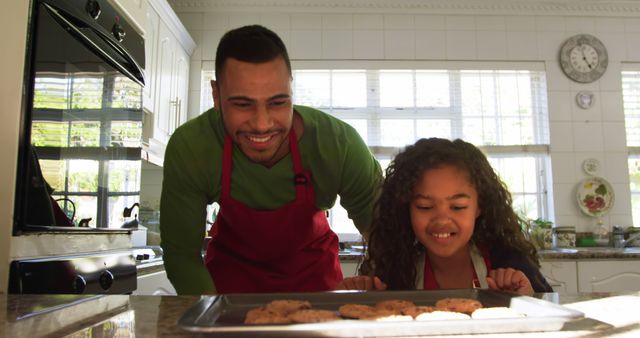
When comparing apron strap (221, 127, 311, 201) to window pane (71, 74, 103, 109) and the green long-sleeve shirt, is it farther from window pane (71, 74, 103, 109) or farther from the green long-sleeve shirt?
window pane (71, 74, 103, 109)

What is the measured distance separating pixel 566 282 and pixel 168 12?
2.63 metres

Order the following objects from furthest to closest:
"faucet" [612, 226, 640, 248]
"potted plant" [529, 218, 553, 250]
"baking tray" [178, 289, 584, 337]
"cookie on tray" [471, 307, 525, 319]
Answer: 1. "faucet" [612, 226, 640, 248]
2. "potted plant" [529, 218, 553, 250]
3. "cookie on tray" [471, 307, 525, 319]
4. "baking tray" [178, 289, 584, 337]

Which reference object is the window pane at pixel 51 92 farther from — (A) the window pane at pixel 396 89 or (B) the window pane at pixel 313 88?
(A) the window pane at pixel 396 89

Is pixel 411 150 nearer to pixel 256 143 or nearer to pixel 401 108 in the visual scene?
pixel 256 143

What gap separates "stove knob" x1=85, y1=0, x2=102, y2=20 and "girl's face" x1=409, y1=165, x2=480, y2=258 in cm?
100

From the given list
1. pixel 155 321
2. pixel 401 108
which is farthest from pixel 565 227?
pixel 155 321

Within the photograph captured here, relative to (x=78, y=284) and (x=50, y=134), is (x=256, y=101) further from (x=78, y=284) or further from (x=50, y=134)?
(x=78, y=284)

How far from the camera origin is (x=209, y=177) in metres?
1.24

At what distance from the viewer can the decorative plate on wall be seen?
10.7ft

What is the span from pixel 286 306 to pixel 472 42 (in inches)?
126

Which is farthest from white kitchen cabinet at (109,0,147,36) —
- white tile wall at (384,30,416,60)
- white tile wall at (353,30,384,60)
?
white tile wall at (384,30,416,60)

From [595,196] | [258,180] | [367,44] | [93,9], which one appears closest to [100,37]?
[93,9]

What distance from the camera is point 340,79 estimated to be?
11.3ft

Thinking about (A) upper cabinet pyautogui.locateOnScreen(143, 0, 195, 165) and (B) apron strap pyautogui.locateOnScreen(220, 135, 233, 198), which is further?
(A) upper cabinet pyautogui.locateOnScreen(143, 0, 195, 165)
